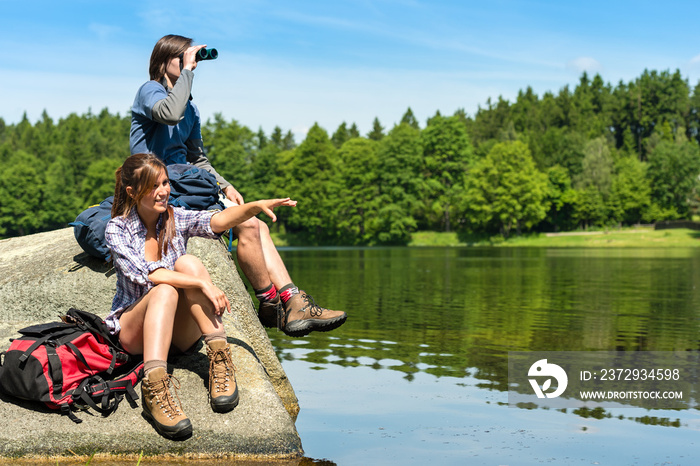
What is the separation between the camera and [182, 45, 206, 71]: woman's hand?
222 inches

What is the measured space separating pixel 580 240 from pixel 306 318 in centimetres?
Result: 6589

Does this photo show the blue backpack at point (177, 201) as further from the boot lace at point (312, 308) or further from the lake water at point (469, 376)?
the lake water at point (469, 376)

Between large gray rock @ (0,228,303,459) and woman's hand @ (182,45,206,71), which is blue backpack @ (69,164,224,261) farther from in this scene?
woman's hand @ (182,45,206,71)

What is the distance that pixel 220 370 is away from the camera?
4742mm

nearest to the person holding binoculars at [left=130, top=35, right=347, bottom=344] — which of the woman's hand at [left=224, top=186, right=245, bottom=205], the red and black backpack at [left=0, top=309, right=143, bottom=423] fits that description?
the woman's hand at [left=224, top=186, right=245, bottom=205]

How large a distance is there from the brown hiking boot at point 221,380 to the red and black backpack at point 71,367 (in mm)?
475

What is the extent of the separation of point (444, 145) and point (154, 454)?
8001 cm

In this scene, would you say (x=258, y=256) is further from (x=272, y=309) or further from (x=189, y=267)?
(x=189, y=267)

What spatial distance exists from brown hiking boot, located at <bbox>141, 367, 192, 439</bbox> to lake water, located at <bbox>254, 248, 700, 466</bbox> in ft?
3.06

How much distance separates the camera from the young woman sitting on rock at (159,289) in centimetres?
445

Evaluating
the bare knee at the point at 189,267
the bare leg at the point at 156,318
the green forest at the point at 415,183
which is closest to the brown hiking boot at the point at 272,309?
the bare knee at the point at 189,267

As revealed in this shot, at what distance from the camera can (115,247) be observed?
459 cm

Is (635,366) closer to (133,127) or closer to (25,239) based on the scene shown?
(133,127)

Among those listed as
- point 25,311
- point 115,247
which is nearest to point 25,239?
point 25,311
